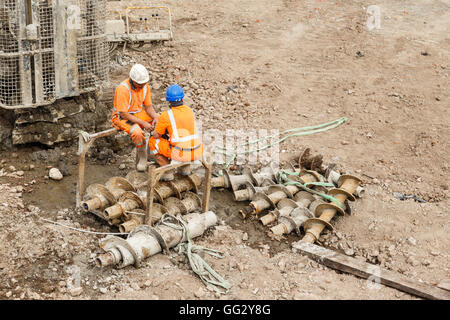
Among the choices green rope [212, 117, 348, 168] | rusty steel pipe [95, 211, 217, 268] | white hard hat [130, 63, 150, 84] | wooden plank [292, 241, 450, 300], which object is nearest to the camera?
wooden plank [292, 241, 450, 300]

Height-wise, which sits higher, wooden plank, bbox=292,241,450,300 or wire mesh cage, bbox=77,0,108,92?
wire mesh cage, bbox=77,0,108,92

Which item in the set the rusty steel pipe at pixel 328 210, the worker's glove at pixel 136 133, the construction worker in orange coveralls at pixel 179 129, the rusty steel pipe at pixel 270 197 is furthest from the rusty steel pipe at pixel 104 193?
the rusty steel pipe at pixel 328 210

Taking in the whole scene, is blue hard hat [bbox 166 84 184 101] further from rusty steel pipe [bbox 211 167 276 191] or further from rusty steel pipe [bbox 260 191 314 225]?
rusty steel pipe [bbox 260 191 314 225]

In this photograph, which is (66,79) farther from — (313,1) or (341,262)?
(313,1)

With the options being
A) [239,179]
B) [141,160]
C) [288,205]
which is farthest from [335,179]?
[141,160]

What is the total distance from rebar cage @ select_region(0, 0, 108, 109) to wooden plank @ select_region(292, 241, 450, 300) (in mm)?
3974

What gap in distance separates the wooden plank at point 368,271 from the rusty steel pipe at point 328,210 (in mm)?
250

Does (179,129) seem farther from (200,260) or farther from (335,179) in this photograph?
(335,179)

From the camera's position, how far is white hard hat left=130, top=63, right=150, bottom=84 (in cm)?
680

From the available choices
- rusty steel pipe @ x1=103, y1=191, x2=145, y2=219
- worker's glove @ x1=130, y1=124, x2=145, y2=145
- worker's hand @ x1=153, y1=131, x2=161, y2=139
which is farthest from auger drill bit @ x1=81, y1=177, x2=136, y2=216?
worker's hand @ x1=153, y1=131, x2=161, y2=139

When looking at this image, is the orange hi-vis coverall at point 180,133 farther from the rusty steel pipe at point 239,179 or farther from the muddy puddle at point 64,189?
the muddy puddle at point 64,189

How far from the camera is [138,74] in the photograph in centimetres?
682

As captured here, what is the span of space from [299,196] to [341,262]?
1518mm

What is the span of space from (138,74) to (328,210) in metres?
3.05
